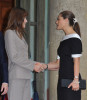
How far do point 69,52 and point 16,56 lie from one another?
0.62 meters

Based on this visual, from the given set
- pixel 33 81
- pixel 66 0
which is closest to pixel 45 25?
pixel 66 0

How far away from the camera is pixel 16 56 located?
3213 mm

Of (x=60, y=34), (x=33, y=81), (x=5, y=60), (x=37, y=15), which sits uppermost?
(x=37, y=15)

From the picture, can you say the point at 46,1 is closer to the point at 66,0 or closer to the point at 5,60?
the point at 66,0

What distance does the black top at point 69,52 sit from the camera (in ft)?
10.5

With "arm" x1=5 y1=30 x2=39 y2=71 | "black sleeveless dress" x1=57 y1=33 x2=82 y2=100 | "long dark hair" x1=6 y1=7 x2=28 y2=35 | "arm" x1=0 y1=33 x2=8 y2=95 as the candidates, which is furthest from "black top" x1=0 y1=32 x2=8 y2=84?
"black sleeveless dress" x1=57 y1=33 x2=82 y2=100

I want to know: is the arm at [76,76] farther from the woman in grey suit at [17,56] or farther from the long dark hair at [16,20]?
the long dark hair at [16,20]

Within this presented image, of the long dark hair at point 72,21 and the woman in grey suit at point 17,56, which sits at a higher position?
the long dark hair at point 72,21

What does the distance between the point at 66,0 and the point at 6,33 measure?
5.09ft

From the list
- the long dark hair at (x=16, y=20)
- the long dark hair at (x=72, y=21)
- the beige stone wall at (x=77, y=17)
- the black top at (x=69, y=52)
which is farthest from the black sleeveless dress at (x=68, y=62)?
the beige stone wall at (x=77, y=17)

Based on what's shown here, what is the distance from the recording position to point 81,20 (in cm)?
444

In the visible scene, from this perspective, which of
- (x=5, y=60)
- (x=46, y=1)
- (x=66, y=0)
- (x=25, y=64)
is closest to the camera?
(x=5, y=60)

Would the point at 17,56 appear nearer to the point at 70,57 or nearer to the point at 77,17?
the point at 70,57

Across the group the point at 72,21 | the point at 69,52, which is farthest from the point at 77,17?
the point at 69,52
